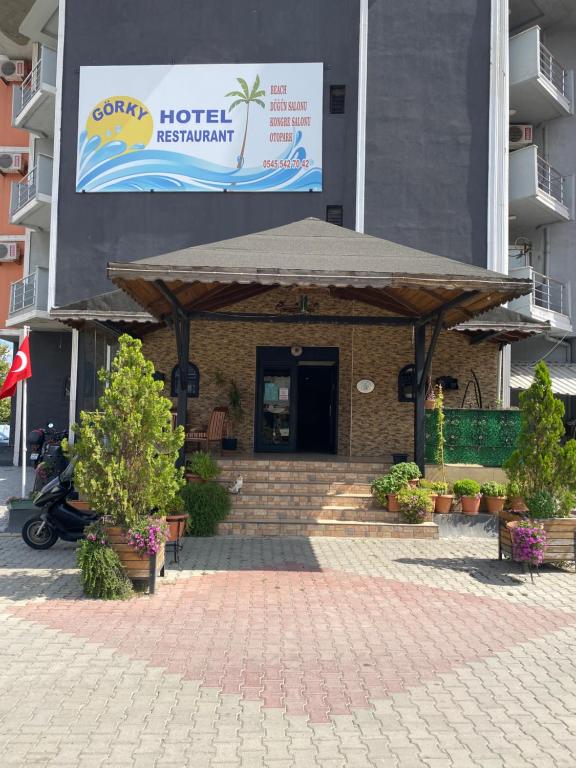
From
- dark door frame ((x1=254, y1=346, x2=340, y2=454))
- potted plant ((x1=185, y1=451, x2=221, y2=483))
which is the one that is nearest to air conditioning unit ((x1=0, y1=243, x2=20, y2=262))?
dark door frame ((x1=254, y1=346, x2=340, y2=454))

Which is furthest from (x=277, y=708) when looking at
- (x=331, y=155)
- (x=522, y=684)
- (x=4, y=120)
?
(x=4, y=120)

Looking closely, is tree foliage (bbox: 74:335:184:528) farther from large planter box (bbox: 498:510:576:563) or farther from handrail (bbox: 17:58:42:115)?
handrail (bbox: 17:58:42:115)

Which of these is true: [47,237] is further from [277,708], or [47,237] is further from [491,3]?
[277,708]

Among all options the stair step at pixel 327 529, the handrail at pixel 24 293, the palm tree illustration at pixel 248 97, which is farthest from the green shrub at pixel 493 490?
the handrail at pixel 24 293

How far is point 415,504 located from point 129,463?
17.2 ft

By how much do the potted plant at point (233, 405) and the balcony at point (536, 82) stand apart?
39.3ft

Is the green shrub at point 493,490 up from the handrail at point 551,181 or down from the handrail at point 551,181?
down

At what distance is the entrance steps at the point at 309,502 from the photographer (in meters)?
11.1

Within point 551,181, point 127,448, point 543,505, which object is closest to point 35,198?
point 127,448

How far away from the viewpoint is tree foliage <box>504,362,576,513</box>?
29.9ft

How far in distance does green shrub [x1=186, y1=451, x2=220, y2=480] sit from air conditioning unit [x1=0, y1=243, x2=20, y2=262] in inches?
690

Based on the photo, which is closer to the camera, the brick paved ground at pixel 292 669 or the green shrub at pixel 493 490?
the brick paved ground at pixel 292 669

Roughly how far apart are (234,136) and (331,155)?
2.48 metres

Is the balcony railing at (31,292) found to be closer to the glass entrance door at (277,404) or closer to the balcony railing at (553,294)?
the glass entrance door at (277,404)
